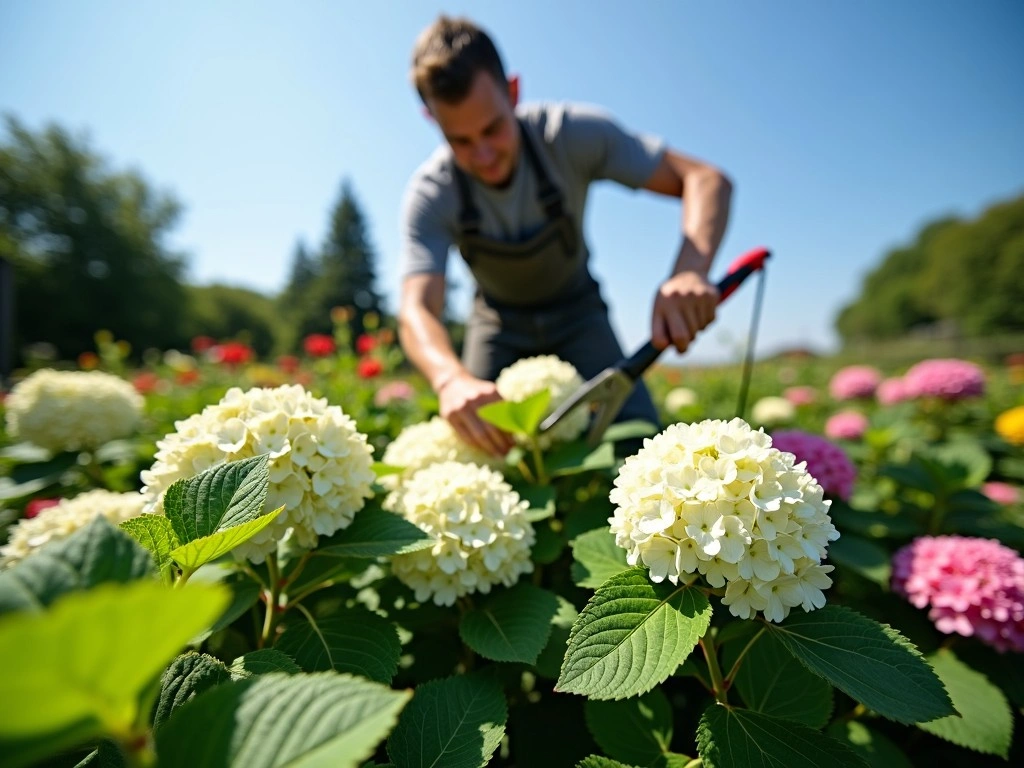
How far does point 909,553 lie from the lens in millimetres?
1530

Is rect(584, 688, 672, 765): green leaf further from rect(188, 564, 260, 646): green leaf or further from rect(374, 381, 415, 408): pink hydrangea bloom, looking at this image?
rect(374, 381, 415, 408): pink hydrangea bloom

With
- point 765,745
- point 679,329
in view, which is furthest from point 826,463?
point 765,745

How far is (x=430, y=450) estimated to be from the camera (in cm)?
156

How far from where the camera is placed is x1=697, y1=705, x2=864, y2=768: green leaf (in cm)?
77

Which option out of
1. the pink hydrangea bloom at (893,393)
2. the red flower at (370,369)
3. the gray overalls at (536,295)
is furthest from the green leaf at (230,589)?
the pink hydrangea bloom at (893,393)

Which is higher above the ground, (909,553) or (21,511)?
(21,511)

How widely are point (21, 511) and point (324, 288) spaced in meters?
42.5

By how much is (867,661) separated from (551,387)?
47.7 inches

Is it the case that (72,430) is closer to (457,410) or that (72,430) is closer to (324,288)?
(457,410)

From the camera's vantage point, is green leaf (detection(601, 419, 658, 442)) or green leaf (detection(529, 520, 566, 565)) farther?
green leaf (detection(601, 419, 658, 442))

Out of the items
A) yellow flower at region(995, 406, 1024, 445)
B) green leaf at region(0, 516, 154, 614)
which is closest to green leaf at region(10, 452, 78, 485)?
green leaf at region(0, 516, 154, 614)

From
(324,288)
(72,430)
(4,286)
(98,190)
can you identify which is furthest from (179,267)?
(72,430)

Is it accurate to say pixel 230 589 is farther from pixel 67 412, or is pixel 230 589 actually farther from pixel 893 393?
pixel 893 393

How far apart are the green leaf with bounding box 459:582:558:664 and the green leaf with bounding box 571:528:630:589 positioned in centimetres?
10
